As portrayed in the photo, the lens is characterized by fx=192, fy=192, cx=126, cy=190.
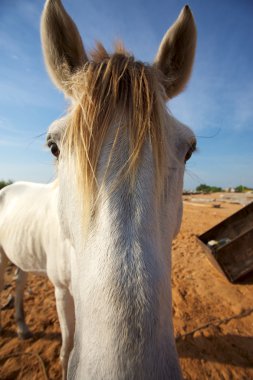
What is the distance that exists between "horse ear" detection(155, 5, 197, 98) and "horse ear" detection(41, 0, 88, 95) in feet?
1.86

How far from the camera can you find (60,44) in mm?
1271

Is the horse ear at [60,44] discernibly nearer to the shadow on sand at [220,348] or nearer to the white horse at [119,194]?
the white horse at [119,194]

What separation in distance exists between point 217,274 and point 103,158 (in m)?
4.14

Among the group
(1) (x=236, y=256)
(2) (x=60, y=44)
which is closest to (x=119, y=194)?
(2) (x=60, y=44)

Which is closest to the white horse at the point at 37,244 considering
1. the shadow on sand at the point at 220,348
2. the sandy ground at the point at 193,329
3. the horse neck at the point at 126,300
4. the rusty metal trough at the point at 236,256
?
the sandy ground at the point at 193,329

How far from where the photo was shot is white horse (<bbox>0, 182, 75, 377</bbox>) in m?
1.80

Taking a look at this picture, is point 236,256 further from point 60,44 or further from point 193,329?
point 60,44

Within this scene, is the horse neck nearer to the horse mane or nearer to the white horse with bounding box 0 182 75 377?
the horse mane

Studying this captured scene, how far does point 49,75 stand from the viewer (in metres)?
1.35

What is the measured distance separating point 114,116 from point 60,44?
0.77 m

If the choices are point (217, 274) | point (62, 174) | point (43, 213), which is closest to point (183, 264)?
point (217, 274)

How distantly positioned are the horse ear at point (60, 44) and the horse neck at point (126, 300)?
1.09 metres

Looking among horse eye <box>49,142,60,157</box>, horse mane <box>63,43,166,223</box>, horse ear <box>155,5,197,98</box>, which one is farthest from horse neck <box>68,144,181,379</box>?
horse ear <box>155,5,197,98</box>

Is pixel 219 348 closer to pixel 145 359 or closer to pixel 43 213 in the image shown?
pixel 145 359
